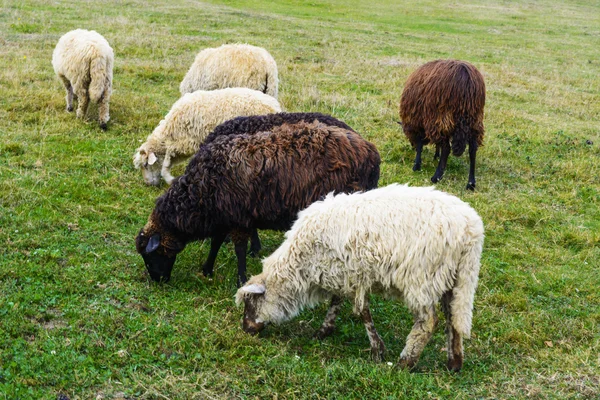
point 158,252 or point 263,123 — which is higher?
point 263,123

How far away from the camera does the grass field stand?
4980 mm

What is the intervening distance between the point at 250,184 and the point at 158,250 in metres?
1.29

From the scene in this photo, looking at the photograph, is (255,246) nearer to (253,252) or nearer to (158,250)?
(253,252)

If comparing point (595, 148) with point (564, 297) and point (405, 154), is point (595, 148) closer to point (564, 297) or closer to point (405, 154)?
point (405, 154)

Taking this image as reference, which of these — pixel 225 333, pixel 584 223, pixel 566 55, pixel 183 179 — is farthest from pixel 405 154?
pixel 566 55

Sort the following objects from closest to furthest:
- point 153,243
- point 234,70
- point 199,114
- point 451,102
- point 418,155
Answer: point 153,243
point 199,114
point 451,102
point 234,70
point 418,155

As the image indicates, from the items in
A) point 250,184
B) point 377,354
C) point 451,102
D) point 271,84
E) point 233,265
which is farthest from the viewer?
point 271,84

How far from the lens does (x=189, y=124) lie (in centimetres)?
880

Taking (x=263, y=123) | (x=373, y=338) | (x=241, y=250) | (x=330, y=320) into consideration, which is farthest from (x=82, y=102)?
(x=373, y=338)

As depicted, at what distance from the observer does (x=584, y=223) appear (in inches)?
353

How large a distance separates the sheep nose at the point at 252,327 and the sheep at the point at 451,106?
220 inches

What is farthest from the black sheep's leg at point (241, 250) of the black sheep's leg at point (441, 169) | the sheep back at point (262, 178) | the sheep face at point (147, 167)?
the black sheep's leg at point (441, 169)

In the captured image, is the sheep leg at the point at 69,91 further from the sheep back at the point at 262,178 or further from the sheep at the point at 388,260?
the sheep at the point at 388,260

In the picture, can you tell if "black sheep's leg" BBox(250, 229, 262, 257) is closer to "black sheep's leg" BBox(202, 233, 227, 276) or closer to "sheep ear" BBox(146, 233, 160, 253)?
"black sheep's leg" BBox(202, 233, 227, 276)
